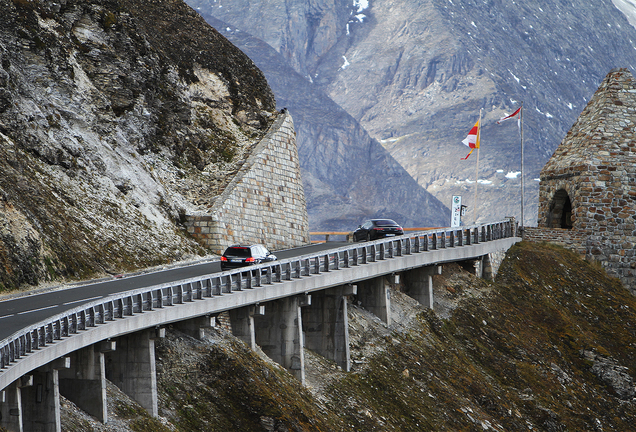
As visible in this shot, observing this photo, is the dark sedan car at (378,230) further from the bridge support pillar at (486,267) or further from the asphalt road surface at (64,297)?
the asphalt road surface at (64,297)

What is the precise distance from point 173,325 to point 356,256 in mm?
10401

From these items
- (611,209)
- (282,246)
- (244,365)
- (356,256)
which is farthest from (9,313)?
(611,209)

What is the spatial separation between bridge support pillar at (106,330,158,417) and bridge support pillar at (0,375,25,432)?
17.0 ft

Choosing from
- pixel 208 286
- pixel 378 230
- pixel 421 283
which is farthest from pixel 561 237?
pixel 208 286

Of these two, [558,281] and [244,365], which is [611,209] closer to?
[558,281]

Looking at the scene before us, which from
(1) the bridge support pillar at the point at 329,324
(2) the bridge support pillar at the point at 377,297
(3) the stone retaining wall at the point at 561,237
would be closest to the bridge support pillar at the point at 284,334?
(1) the bridge support pillar at the point at 329,324

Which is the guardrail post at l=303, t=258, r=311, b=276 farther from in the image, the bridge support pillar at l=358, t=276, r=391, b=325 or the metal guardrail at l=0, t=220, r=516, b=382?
the bridge support pillar at l=358, t=276, r=391, b=325

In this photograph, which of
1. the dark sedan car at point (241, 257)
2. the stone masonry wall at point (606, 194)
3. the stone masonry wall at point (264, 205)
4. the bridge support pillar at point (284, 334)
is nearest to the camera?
the bridge support pillar at point (284, 334)

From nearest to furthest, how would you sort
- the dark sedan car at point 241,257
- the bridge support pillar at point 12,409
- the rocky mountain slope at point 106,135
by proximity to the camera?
the bridge support pillar at point 12,409 < the dark sedan car at point 241,257 < the rocky mountain slope at point 106,135

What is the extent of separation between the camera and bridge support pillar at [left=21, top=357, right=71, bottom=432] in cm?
2180

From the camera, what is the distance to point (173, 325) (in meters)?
29.1

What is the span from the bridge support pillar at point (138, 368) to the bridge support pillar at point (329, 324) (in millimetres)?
11085

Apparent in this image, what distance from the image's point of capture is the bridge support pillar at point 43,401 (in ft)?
71.5

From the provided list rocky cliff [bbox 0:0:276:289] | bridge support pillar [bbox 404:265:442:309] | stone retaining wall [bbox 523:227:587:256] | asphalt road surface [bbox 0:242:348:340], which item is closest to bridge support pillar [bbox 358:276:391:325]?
bridge support pillar [bbox 404:265:442:309]
